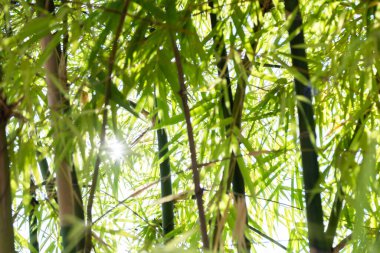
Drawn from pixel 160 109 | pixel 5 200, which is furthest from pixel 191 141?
pixel 160 109

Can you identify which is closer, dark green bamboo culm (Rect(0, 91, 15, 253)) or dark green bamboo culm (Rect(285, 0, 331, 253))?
dark green bamboo culm (Rect(0, 91, 15, 253))

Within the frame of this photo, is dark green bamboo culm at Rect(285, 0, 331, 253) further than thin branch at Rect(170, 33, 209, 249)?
Yes

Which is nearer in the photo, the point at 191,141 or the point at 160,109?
the point at 191,141

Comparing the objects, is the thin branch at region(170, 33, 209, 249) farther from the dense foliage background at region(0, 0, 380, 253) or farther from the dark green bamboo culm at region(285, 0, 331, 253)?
the dark green bamboo culm at region(285, 0, 331, 253)

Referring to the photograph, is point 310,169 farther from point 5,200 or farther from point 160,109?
point 5,200

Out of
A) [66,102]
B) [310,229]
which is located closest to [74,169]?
[66,102]

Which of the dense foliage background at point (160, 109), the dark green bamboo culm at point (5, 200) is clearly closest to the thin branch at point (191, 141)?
the dense foliage background at point (160, 109)

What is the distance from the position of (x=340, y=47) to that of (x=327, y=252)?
1.50ft

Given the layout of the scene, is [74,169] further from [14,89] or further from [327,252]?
[327,252]

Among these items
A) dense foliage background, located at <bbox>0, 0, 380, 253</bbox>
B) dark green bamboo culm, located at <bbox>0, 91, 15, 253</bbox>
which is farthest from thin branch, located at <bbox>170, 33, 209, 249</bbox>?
dark green bamboo culm, located at <bbox>0, 91, 15, 253</bbox>

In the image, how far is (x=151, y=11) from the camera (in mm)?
860

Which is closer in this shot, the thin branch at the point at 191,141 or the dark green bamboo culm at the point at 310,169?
the thin branch at the point at 191,141

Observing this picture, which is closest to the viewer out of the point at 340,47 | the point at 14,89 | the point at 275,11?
the point at 14,89

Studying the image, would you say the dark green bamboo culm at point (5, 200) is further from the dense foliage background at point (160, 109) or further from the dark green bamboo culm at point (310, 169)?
the dark green bamboo culm at point (310, 169)
